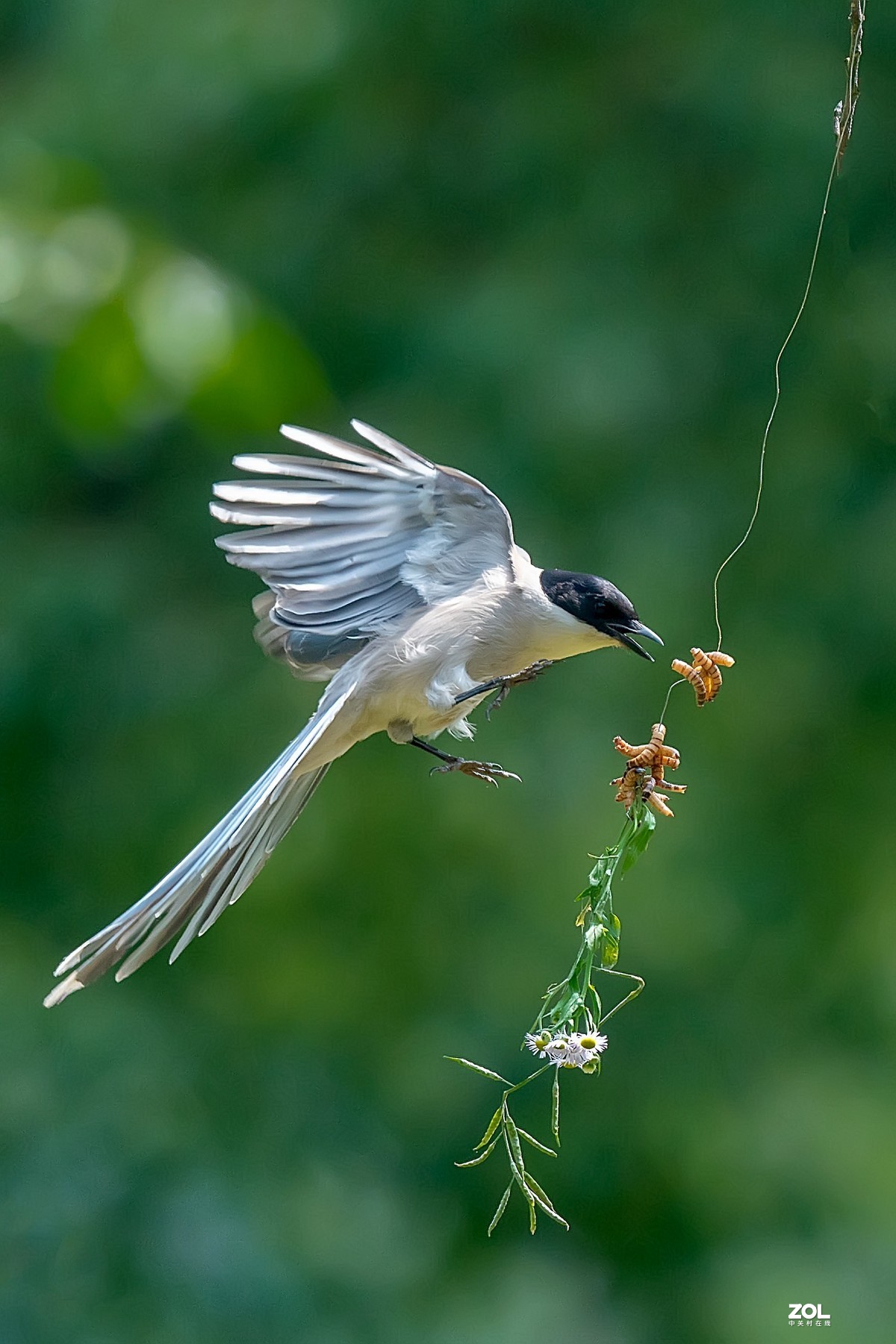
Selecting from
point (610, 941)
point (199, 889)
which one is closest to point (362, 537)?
point (199, 889)

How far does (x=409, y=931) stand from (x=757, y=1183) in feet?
3.58

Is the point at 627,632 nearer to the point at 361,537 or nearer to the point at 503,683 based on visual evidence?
the point at 503,683

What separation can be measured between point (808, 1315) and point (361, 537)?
8.31 feet

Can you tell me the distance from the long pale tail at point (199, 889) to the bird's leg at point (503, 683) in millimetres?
144

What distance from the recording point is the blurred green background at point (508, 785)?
12.8 feet

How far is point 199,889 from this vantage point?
5.74 feet

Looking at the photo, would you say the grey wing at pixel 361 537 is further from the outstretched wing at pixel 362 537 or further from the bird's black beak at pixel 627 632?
the bird's black beak at pixel 627 632

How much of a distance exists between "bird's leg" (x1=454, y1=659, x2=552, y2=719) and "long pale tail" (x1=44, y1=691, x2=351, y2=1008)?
0.14 metres

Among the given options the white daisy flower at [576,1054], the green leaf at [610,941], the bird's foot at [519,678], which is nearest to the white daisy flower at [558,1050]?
the white daisy flower at [576,1054]

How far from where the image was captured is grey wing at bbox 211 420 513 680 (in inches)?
71.5

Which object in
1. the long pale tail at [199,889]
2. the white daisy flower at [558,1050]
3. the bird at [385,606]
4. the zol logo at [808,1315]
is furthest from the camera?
the zol logo at [808,1315]

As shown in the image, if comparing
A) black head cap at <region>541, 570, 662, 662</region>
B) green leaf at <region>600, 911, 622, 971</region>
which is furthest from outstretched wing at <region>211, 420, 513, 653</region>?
green leaf at <region>600, 911, 622, 971</region>

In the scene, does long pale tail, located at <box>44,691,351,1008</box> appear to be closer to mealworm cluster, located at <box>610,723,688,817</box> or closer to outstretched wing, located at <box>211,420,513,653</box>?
outstretched wing, located at <box>211,420,513,653</box>

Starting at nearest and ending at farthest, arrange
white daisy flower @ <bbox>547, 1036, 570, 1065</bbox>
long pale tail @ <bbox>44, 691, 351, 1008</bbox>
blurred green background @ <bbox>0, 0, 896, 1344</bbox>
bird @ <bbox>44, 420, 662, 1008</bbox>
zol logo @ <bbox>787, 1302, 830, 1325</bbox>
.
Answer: white daisy flower @ <bbox>547, 1036, 570, 1065</bbox> < long pale tail @ <bbox>44, 691, 351, 1008</bbox> < bird @ <bbox>44, 420, 662, 1008</bbox> < zol logo @ <bbox>787, 1302, 830, 1325</bbox> < blurred green background @ <bbox>0, 0, 896, 1344</bbox>
